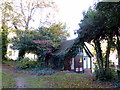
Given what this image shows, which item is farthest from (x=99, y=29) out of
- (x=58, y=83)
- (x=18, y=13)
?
(x=18, y=13)

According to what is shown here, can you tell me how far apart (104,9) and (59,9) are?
42.7 ft

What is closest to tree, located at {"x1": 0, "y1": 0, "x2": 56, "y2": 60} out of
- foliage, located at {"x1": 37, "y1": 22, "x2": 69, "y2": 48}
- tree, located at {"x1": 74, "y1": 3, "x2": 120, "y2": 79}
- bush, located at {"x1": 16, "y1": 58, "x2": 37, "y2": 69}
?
foliage, located at {"x1": 37, "y1": 22, "x2": 69, "y2": 48}

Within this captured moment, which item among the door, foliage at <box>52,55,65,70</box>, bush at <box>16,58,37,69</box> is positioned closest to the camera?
foliage at <box>52,55,65,70</box>

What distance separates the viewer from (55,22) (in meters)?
18.9

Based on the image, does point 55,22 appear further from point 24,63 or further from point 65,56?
point 24,63

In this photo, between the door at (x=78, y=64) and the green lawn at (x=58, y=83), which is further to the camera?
the door at (x=78, y=64)

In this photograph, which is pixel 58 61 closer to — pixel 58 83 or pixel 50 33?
pixel 50 33

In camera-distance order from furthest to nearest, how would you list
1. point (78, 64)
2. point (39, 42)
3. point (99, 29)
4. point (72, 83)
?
point (78, 64)
point (39, 42)
point (99, 29)
point (72, 83)

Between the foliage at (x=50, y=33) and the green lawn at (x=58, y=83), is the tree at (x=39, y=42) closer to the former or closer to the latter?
the foliage at (x=50, y=33)

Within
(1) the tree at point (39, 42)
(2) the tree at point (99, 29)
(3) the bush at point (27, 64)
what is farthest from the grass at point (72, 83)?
(1) the tree at point (39, 42)

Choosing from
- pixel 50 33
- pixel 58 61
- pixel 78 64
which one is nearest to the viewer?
pixel 58 61

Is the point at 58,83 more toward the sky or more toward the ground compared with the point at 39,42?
more toward the ground

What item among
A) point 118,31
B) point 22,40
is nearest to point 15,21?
point 22,40

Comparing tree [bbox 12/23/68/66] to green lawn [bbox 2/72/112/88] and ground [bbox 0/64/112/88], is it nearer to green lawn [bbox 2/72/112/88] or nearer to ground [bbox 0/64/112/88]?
ground [bbox 0/64/112/88]
